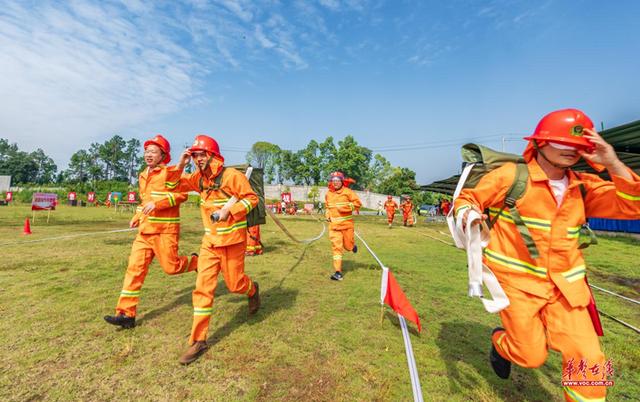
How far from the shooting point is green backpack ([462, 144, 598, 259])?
2264mm

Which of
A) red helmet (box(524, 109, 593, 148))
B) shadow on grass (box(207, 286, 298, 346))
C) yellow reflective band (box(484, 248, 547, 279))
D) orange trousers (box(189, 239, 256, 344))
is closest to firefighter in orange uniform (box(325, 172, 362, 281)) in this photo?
shadow on grass (box(207, 286, 298, 346))

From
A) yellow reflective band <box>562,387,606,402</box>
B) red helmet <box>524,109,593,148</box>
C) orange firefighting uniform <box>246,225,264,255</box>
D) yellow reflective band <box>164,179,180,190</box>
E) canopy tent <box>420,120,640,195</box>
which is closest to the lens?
yellow reflective band <box>562,387,606,402</box>

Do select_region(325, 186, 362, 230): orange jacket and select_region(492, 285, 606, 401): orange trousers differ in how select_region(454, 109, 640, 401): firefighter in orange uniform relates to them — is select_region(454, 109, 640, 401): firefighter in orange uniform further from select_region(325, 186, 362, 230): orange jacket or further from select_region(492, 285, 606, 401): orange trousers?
select_region(325, 186, 362, 230): orange jacket

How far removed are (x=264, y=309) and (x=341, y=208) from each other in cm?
286

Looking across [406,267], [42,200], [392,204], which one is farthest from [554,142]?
[42,200]

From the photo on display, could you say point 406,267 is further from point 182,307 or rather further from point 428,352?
point 182,307

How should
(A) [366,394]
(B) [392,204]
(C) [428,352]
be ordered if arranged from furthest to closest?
(B) [392,204] → (C) [428,352] → (A) [366,394]

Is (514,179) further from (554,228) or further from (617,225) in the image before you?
(617,225)

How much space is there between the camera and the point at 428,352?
3.39 m

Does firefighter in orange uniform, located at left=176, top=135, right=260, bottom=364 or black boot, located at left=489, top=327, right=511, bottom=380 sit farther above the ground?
firefighter in orange uniform, located at left=176, top=135, right=260, bottom=364

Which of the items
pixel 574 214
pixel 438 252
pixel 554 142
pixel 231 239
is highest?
pixel 554 142

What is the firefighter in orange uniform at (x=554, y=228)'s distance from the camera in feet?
6.81

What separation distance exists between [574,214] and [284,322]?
3346 mm

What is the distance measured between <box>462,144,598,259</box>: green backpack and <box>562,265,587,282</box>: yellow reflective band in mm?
165
